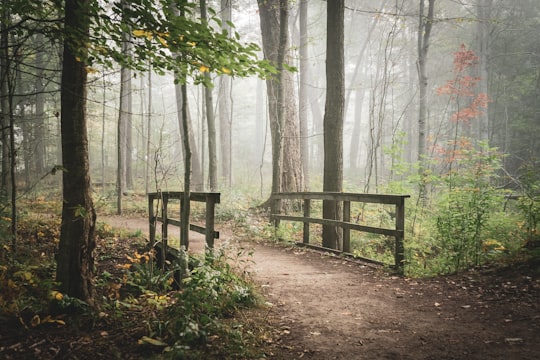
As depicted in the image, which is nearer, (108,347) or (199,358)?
(199,358)

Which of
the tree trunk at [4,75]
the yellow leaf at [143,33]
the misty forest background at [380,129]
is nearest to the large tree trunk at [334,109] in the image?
the misty forest background at [380,129]

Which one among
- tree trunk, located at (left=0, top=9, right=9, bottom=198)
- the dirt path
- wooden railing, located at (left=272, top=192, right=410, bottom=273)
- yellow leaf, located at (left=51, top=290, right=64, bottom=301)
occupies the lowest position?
the dirt path

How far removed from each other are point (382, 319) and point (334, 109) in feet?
16.2

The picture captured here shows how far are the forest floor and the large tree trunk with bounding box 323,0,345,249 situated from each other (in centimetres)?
191

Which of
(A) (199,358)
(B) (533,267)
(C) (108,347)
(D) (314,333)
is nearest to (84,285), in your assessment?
(C) (108,347)

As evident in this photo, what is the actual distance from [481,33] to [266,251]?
1945 centimetres

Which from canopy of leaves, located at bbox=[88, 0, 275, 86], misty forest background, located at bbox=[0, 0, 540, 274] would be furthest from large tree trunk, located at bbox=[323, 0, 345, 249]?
Answer: canopy of leaves, located at bbox=[88, 0, 275, 86]

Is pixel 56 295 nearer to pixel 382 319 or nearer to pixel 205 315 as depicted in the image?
pixel 205 315

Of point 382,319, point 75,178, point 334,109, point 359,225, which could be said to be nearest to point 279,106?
point 334,109

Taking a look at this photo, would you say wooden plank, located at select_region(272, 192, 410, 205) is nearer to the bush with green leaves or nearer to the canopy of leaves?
the bush with green leaves

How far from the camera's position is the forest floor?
3145 mm

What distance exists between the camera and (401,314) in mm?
4121

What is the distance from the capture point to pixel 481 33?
18625mm

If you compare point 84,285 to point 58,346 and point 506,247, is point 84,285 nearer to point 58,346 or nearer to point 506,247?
point 58,346
